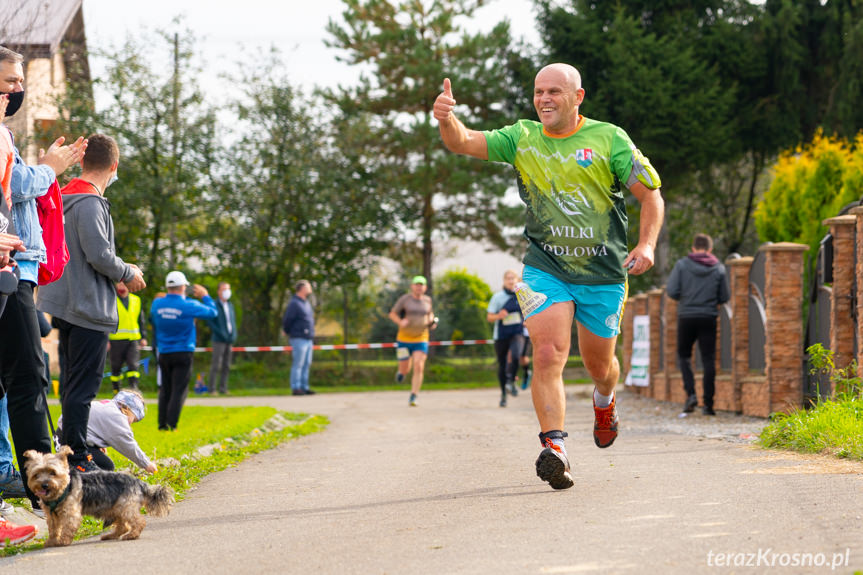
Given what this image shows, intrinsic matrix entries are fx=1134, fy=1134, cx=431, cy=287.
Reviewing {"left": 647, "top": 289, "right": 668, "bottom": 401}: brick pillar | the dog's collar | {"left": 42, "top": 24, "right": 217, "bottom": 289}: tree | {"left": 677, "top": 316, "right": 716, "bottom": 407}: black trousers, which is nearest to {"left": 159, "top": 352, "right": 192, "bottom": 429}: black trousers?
{"left": 677, "top": 316, "right": 716, "bottom": 407}: black trousers

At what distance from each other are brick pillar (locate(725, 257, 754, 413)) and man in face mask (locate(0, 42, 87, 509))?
9.76 meters

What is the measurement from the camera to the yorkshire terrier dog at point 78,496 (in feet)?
16.9

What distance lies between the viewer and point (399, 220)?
110ft

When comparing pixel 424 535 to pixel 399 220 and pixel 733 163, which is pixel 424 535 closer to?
pixel 399 220

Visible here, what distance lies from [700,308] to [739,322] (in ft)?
2.20

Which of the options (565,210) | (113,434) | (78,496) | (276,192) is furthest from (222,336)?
(78,496)

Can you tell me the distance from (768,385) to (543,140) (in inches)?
261

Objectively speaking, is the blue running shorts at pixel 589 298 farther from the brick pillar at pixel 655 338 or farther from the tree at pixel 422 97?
the tree at pixel 422 97

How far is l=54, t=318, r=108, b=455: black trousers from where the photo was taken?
6676mm

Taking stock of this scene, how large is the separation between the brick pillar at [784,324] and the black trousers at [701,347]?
1206 millimetres

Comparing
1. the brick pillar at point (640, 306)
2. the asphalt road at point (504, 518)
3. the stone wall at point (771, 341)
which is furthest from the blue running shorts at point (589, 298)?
the brick pillar at point (640, 306)

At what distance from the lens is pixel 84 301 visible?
22.2 ft

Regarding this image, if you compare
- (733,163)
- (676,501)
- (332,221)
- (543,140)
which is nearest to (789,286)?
(543,140)

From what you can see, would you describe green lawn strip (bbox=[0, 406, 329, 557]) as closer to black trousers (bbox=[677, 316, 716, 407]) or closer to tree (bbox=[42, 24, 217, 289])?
black trousers (bbox=[677, 316, 716, 407])
